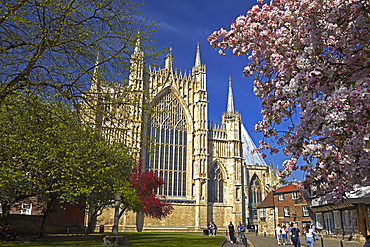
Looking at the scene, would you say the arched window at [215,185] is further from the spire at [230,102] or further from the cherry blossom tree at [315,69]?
the cherry blossom tree at [315,69]

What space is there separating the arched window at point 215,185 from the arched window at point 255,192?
26.9 feet

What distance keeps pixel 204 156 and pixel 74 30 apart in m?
33.7

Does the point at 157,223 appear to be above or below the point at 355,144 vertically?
below

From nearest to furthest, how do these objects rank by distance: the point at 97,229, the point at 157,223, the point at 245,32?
the point at 245,32, the point at 97,229, the point at 157,223

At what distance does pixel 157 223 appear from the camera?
132 feet

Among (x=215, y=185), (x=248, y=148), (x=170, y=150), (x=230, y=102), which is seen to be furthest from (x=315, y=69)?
(x=248, y=148)

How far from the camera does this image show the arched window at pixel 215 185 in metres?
44.9

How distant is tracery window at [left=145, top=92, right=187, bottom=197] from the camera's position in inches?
1665

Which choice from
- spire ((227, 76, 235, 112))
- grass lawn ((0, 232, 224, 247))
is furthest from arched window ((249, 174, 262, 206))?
grass lawn ((0, 232, 224, 247))

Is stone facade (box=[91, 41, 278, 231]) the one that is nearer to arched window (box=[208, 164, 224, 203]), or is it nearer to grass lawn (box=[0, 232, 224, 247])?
arched window (box=[208, 164, 224, 203])

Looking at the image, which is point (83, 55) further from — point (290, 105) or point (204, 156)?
point (204, 156)

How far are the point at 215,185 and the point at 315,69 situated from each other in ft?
133

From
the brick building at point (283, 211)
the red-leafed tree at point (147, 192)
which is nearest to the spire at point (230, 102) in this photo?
the brick building at point (283, 211)

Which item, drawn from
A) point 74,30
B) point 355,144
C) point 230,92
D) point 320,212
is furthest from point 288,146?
point 230,92
